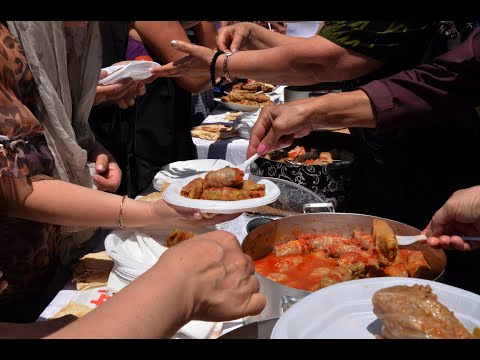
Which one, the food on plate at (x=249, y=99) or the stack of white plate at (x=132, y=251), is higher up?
the stack of white plate at (x=132, y=251)

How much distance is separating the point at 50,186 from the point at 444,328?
1.16 meters

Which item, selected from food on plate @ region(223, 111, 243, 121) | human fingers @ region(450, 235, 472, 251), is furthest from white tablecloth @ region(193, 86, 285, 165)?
human fingers @ region(450, 235, 472, 251)

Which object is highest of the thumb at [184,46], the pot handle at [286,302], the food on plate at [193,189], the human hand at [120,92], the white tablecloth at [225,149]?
the thumb at [184,46]

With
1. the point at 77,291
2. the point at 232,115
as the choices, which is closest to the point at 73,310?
the point at 77,291

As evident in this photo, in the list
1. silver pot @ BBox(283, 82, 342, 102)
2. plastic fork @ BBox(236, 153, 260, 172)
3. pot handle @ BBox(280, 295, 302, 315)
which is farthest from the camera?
silver pot @ BBox(283, 82, 342, 102)

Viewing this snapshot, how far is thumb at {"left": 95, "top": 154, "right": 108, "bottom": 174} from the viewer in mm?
1765

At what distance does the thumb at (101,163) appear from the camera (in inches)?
69.5

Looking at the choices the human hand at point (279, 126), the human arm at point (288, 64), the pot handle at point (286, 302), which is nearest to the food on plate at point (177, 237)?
the human hand at point (279, 126)

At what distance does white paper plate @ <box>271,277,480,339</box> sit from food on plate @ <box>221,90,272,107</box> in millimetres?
2815

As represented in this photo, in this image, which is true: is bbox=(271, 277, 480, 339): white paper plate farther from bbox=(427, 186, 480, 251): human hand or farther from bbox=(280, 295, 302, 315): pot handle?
bbox=(427, 186, 480, 251): human hand

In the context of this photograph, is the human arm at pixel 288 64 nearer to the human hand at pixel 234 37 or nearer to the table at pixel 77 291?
the human hand at pixel 234 37

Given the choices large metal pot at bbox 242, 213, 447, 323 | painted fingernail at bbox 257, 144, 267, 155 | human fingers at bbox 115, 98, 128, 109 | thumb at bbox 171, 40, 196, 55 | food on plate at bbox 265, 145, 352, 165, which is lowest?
food on plate at bbox 265, 145, 352, 165

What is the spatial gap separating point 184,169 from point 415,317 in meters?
1.59
